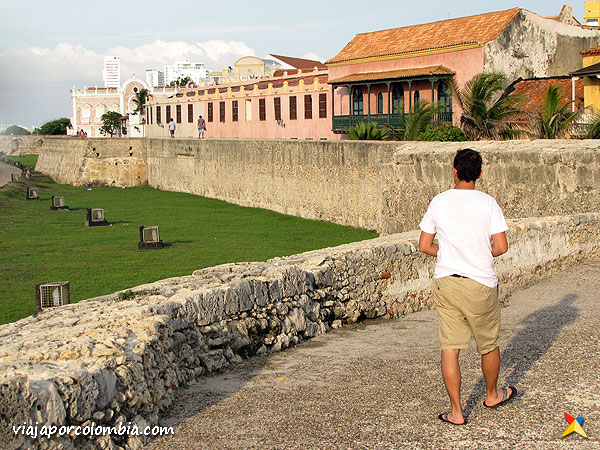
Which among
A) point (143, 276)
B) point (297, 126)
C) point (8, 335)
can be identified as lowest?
point (143, 276)

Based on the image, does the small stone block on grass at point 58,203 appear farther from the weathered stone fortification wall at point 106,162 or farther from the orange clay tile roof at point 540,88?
the orange clay tile roof at point 540,88

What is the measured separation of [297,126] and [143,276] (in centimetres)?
2318

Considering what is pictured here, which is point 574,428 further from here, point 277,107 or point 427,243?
point 277,107

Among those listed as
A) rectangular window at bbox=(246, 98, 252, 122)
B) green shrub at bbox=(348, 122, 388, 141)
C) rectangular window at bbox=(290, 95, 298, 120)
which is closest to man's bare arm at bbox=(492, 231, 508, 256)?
green shrub at bbox=(348, 122, 388, 141)

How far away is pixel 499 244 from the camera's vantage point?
4.34 metres

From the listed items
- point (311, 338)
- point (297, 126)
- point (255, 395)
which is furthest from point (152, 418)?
point (297, 126)

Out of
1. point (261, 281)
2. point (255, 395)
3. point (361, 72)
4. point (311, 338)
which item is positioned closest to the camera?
point (255, 395)

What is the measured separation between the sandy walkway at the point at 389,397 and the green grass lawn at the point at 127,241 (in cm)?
700

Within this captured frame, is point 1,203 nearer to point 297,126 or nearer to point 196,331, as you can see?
point 297,126

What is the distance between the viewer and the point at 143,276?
49.2 feet

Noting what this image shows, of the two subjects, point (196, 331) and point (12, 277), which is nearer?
point (196, 331)

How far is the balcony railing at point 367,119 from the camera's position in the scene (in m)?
27.1

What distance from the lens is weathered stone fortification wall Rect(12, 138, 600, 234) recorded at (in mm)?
11289

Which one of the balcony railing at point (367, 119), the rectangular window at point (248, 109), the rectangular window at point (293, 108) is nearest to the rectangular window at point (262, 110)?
the rectangular window at point (248, 109)
